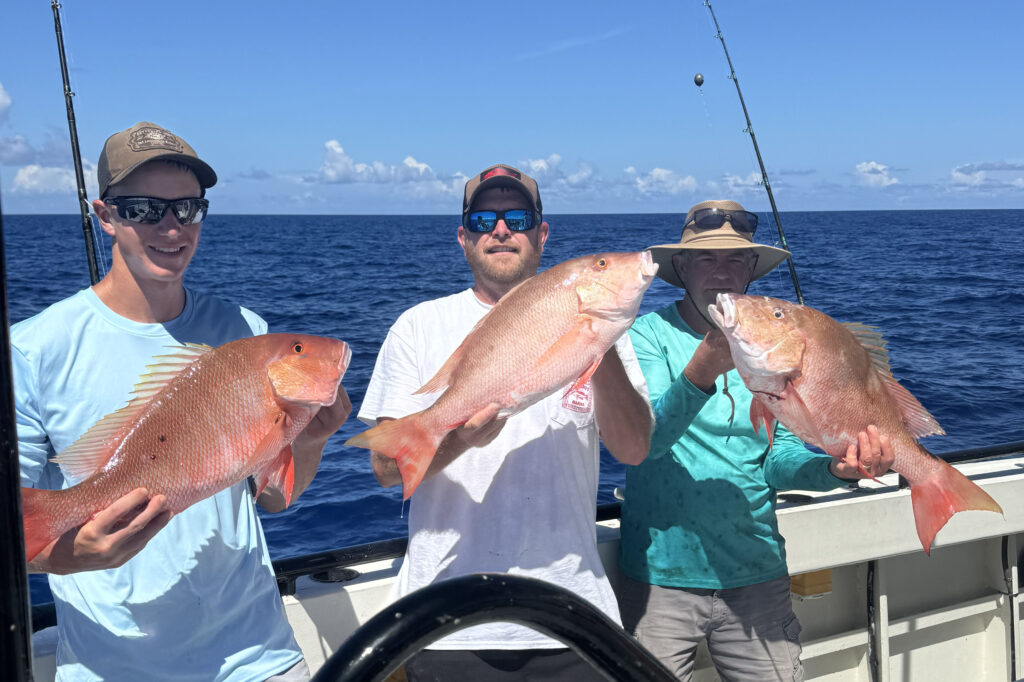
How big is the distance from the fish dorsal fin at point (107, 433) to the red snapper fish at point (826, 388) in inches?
55.9

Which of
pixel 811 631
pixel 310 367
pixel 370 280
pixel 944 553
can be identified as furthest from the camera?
pixel 370 280

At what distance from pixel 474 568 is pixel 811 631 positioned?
223 centimetres

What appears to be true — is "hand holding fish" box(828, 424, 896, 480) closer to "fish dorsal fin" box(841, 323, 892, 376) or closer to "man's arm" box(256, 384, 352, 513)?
"fish dorsal fin" box(841, 323, 892, 376)

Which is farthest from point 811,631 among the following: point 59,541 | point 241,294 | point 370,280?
point 370,280

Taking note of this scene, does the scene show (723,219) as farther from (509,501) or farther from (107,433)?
(107,433)

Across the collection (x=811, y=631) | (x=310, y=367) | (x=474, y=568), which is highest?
(x=310, y=367)

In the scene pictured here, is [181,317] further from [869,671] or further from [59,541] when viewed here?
[869,671]

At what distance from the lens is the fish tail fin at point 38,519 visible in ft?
5.49

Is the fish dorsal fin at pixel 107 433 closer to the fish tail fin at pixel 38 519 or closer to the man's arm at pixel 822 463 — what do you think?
the fish tail fin at pixel 38 519

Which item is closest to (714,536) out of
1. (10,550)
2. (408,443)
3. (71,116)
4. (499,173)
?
(408,443)

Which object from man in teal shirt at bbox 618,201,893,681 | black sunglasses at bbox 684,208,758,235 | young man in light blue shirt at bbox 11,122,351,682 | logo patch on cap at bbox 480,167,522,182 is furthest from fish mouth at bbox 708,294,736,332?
young man in light blue shirt at bbox 11,122,351,682

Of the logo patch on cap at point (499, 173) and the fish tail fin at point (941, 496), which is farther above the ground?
the logo patch on cap at point (499, 173)

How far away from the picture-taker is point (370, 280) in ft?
88.4

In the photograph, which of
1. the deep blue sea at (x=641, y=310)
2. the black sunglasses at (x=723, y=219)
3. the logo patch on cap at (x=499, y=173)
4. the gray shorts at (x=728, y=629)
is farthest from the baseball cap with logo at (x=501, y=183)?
the deep blue sea at (x=641, y=310)
